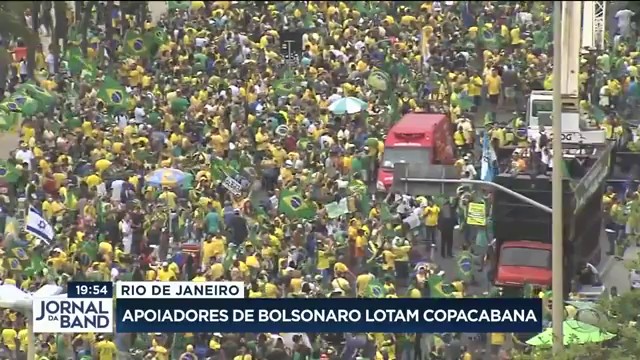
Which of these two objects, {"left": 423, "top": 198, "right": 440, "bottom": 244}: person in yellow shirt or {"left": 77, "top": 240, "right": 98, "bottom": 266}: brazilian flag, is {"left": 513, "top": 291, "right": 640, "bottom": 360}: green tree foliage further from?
{"left": 77, "top": 240, "right": 98, "bottom": 266}: brazilian flag

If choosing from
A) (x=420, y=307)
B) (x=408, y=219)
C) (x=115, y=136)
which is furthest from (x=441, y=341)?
(x=115, y=136)

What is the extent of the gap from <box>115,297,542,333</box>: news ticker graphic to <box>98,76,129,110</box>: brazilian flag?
12127 millimetres

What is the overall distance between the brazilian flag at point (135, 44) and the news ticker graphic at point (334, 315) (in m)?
16.6

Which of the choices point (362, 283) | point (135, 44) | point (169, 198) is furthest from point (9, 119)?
point (362, 283)

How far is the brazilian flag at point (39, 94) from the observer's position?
29344 millimetres

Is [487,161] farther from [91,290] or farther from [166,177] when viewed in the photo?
[91,290]

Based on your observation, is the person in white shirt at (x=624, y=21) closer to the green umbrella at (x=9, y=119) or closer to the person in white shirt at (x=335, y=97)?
the person in white shirt at (x=335, y=97)

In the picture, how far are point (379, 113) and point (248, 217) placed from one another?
5653 millimetres

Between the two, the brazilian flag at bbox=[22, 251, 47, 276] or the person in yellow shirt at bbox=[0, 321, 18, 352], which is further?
the brazilian flag at bbox=[22, 251, 47, 276]

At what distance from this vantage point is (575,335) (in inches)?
674

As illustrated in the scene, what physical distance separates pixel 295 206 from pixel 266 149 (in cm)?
333

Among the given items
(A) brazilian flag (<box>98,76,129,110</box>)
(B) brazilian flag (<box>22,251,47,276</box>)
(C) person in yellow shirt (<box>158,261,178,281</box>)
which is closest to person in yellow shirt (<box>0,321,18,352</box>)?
(B) brazilian flag (<box>22,251,47,276</box>)

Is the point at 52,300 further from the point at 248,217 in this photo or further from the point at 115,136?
the point at 115,136

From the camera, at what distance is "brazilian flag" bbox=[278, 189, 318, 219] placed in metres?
23.8
